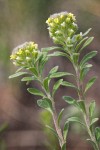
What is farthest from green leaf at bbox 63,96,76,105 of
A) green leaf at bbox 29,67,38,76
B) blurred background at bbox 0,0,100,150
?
blurred background at bbox 0,0,100,150

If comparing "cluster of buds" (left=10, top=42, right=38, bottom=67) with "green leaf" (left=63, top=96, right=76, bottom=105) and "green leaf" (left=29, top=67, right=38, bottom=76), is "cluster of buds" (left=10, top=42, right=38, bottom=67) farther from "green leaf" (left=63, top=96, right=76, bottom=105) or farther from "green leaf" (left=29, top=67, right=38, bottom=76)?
"green leaf" (left=63, top=96, right=76, bottom=105)

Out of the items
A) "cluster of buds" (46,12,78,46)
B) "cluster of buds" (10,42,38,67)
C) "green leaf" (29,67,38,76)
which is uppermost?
"cluster of buds" (46,12,78,46)

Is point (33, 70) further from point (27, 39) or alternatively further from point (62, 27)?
point (27, 39)

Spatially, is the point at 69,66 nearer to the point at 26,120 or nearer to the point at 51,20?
the point at 26,120

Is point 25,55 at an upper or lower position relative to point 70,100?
upper

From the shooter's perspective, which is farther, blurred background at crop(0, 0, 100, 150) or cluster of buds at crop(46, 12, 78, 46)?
blurred background at crop(0, 0, 100, 150)

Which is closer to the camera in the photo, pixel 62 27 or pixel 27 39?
pixel 62 27

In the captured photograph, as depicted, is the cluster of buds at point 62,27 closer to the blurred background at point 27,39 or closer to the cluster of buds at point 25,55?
the cluster of buds at point 25,55

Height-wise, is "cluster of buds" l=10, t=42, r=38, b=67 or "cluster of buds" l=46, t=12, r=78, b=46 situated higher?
"cluster of buds" l=46, t=12, r=78, b=46

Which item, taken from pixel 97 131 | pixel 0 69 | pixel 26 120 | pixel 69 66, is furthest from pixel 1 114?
pixel 97 131

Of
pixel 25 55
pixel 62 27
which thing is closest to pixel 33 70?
pixel 25 55
